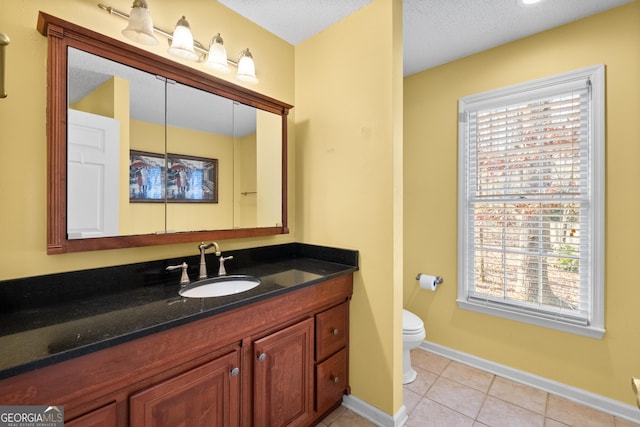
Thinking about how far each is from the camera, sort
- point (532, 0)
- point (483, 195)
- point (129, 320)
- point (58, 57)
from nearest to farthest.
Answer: point (129, 320)
point (58, 57)
point (532, 0)
point (483, 195)

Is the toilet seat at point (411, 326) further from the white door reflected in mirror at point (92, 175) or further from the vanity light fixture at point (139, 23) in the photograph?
the vanity light fixture at point (139, 23)

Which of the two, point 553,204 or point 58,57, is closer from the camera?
point 58,57

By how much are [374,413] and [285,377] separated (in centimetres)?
68

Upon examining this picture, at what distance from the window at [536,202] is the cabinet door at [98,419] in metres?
2.32

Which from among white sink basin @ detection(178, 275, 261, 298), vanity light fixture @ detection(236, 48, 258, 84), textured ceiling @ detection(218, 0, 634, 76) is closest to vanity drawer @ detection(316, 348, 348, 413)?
white sink basin @ detection(178, 275, 261, 298)

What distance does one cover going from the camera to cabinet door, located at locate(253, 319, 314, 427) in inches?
51.1

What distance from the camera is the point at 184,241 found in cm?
150

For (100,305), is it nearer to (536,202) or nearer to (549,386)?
(536,202)

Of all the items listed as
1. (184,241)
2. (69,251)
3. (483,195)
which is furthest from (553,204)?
(69,251)

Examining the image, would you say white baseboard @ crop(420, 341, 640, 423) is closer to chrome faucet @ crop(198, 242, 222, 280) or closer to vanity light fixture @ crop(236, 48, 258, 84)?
chrome faucet @ crop(198, 242, 222, 280)

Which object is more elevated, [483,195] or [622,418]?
[483,195]

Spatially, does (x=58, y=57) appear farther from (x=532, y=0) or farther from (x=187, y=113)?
(x=532, y=0)

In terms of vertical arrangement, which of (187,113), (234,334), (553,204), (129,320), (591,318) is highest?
(187,113)

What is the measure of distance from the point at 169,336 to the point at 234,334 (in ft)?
0.89
